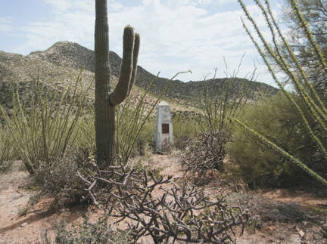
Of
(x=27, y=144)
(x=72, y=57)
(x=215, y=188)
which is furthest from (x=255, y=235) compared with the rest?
(x=72, y=57)

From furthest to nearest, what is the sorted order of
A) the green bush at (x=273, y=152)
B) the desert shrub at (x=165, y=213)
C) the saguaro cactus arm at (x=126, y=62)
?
1. the green bush at (x=273, y=152)
2. the saguaro cactus arm at (x=126, y=62)
3. the desert shrub at (x=165, y=213)

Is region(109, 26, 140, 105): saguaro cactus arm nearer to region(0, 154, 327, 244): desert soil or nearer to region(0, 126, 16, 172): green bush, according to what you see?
region(0, 154, 327, 244): desert soil

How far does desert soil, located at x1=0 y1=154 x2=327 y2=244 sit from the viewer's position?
2.76 meters

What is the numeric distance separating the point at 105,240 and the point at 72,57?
43.8 m

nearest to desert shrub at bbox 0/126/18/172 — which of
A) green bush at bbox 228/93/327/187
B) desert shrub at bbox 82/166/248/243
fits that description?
green bush at bbox 228/93/327/187

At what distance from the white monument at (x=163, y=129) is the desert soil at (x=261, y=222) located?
15.3 ft

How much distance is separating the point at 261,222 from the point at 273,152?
51.1 inches

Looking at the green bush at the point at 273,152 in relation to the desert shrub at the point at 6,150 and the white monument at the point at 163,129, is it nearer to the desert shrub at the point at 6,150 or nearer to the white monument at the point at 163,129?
the white monument at the point at 163,129

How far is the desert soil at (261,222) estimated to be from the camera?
2760mm

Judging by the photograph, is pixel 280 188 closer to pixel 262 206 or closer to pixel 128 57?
pixel 262 206

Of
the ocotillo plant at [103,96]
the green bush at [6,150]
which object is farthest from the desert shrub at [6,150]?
the ocotillo plant at [103,96]

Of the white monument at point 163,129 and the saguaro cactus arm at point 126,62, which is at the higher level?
the saguaro cactus arm at point 126,62

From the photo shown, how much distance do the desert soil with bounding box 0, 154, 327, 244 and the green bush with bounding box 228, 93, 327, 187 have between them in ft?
0.98

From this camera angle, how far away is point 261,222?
3008 millimetres
